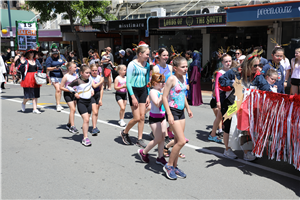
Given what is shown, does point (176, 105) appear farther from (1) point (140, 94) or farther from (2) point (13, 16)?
(2) point (13, 16)

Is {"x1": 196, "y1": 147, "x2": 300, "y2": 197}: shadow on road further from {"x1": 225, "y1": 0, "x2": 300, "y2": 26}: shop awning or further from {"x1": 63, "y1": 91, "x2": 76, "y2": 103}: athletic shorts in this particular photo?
{"x1": 225, "y1": 0, "x2": 300, "y2": 26}: shop awning

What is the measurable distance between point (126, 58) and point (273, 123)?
400 inches

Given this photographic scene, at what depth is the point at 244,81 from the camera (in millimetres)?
4895

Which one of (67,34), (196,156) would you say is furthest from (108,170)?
(67,34)

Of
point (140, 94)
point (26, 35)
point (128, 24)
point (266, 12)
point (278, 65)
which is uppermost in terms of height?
point (128, 24)

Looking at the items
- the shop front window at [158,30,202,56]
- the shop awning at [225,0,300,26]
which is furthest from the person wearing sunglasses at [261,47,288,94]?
the shop front window at [158,30,202,56]

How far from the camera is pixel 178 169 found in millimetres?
4652

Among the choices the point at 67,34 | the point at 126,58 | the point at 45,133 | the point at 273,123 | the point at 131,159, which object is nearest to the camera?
the point at 273,123

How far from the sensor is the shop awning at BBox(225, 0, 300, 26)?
35.3 ft

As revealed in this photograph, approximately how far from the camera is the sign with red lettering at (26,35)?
16688mm

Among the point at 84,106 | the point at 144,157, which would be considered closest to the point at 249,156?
the point at 144,157

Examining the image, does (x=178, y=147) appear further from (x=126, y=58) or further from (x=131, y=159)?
(x=126, y=58)

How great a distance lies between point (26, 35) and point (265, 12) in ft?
39.8

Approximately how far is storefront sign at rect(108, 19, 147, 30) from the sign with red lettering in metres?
4.38
